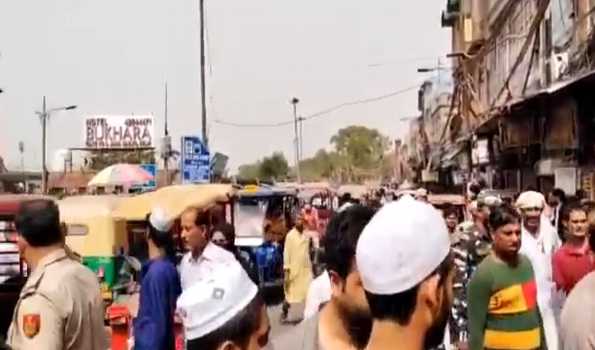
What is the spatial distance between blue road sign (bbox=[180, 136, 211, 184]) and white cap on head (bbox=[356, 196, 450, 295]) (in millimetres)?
20022

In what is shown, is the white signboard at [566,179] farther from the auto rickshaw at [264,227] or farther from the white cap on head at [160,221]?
the white cap on head at [160,221]

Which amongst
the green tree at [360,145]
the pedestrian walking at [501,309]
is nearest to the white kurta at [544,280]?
the pedestrian walking at [501,309]

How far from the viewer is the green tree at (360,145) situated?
5098 inches

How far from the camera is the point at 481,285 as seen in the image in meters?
7.41

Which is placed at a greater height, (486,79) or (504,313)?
(486,79)

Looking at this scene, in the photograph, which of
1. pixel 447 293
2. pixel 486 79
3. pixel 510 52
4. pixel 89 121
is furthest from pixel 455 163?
pixel 89 121

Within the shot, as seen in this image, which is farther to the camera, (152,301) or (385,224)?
(152,301)

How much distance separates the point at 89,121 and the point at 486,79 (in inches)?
1826

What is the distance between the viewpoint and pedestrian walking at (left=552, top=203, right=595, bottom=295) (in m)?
8.52

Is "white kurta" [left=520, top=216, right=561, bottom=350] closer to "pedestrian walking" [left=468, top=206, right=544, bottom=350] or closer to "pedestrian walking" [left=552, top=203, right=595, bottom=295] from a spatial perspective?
"pedestrian walking" [left=552, top=203, right=595, bottom=295]

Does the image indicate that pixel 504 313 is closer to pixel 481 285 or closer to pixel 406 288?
pixel 481 285

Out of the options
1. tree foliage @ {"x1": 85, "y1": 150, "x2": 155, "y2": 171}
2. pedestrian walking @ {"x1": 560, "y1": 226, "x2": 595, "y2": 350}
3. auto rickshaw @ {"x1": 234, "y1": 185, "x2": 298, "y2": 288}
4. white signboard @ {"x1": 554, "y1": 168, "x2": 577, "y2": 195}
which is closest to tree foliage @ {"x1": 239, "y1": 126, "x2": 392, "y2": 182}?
tree foliage @ {"x1": 85, "y1": 150, "x2": 155, "y2": 171}

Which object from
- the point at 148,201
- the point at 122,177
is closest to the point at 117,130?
the point at 122,177

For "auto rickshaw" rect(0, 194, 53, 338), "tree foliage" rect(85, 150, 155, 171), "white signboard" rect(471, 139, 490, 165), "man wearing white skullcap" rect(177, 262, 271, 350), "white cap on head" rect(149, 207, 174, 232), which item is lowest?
"auto rickshaw" rect(0, 194, 53, 338)
